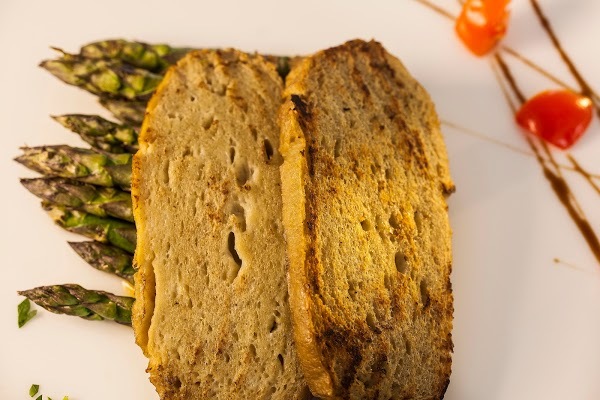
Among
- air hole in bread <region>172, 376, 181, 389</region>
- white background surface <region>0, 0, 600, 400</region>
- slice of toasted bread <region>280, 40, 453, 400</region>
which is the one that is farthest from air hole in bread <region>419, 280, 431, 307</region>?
air hole in bread <region>172, 376, 181, 389</region>

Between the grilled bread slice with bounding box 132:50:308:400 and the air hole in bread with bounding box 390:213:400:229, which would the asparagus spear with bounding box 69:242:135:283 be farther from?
the air hole in bread with bounding box 390:213:400:229

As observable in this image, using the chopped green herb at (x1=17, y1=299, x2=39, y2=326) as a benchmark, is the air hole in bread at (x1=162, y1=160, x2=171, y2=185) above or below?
above

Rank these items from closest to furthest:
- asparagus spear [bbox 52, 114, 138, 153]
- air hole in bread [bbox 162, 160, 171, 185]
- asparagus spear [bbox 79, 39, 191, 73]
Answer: air hole in bread [bbox 162, 160, 171, 185], asparagus spear [bbox 52, 114, 138, 153], asparagus spear [bbox 79, 39, 191, 73]

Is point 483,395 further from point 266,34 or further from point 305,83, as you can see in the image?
point 266,34

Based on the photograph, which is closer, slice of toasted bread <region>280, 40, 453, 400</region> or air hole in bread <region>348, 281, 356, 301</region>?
slice of toasted bread <region>280, 40, 453, 400</region>

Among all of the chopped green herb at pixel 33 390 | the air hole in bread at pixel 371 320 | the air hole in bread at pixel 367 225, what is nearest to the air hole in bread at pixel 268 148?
the air hole in bread at pixel 367 225

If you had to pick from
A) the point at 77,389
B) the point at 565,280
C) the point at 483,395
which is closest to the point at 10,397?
the point at 77,389

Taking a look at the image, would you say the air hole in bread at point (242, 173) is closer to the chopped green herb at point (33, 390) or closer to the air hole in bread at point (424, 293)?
the air hole in bread at point (424, 293)

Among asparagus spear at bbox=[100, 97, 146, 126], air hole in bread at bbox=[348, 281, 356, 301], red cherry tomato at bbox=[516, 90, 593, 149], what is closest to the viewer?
air hole in bread at bbox=[348, 281, 356, 301]
